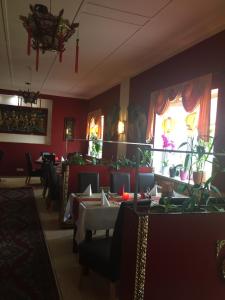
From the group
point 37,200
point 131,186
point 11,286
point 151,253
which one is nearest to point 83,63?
point 131,186

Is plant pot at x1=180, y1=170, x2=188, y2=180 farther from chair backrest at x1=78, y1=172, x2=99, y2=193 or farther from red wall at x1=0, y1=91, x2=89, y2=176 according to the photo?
red wall at x1=0, y1=91, x2=89, y2=176

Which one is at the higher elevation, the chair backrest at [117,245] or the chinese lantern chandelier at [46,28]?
the chinese lantern chandelier at [46,28]

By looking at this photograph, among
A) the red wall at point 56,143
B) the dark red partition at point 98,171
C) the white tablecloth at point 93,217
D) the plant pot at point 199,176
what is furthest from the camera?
the red wall at point 56,143

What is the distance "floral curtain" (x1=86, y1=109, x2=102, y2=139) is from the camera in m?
8.12

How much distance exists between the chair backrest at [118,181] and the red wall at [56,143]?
17.0 ft

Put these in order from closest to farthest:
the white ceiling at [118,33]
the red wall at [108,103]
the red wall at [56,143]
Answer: the white ceiling at [118,33] < the red wall at [108,103] < the red wall at [56,143]

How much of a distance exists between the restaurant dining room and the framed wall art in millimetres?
1328

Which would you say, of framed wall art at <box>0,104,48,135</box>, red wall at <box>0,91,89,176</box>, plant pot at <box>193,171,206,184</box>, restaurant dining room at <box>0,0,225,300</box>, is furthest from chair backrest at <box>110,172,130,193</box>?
framed wall art at <box>0,104,48,135</box>

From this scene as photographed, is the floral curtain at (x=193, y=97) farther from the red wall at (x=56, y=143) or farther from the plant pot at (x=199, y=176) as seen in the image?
the red wall at (x=56, y=143)

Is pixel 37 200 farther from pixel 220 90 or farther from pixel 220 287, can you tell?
pixel 220 287

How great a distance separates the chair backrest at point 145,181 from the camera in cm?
445

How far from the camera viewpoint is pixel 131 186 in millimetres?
4645

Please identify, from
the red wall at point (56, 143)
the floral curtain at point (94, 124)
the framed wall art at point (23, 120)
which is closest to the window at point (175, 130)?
the floral curtain at point (94, 124)

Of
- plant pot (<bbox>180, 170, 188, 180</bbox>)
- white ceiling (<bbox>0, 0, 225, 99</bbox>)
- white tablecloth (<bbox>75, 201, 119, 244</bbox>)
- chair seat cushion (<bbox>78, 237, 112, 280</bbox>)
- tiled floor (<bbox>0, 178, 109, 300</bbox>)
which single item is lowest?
tiled floor (<bbox>0, 178, 109, 300</bbox>)
